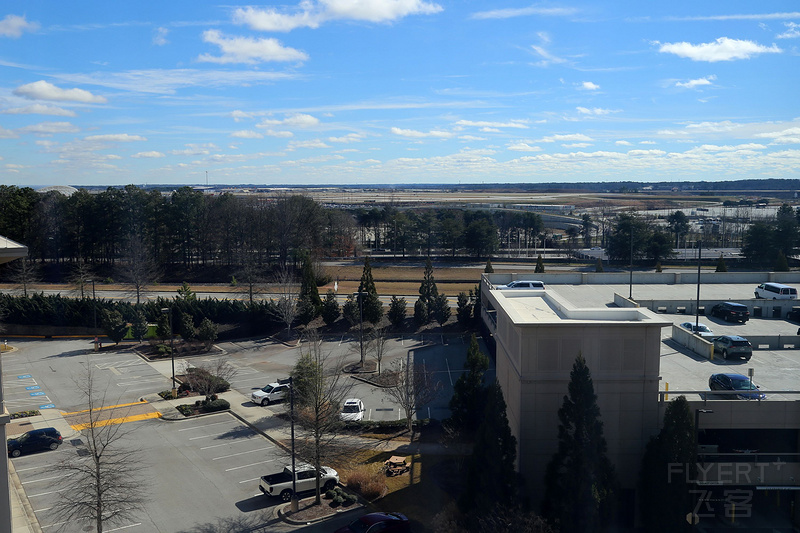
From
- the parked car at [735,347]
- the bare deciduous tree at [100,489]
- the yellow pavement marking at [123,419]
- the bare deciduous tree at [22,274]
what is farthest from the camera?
the bare deciduous tree at [22,274]

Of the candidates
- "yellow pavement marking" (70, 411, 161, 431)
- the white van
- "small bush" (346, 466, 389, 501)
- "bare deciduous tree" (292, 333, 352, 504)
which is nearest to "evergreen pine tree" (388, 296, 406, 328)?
"yellow pavement marking" (70, 411, 161, 431)

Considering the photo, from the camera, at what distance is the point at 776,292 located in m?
36.6

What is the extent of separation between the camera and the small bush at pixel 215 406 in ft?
103

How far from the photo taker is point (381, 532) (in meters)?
18.8

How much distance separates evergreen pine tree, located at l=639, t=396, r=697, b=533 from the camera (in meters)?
16.6

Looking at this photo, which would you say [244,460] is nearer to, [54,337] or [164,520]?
[164,520]

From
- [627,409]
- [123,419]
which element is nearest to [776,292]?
[627,409]

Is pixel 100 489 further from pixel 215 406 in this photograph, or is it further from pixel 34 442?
pixel 215 406

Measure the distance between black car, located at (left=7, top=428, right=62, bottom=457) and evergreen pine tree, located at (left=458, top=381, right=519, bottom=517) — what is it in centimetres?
1835

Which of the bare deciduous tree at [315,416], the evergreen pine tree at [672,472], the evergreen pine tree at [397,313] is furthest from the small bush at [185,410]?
the evergreen pine tree at [672,472]

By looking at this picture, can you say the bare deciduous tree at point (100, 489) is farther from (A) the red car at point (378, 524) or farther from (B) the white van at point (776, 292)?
(B) the white van at point (776, 292)

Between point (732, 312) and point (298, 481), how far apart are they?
24064 mm

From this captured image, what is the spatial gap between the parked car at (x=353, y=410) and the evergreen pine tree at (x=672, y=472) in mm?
15341

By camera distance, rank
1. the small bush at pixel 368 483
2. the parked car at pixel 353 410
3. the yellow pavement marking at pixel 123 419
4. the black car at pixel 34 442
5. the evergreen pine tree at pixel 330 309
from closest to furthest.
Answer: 1. the small bush at pixel 368 483
2. the black car at pixel 34 442
3. the yellow pavement marking at pixel 123 419
4. the parked car at pixel 353 410
5. the evergreen pine tree at pixel 330 309
